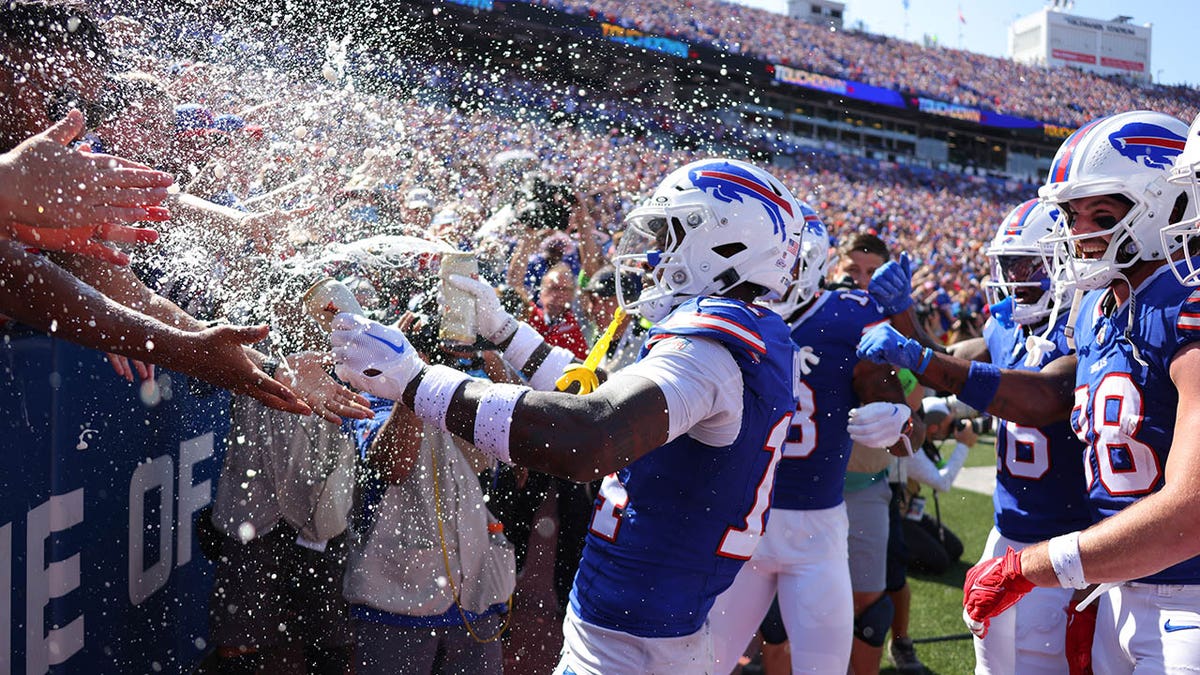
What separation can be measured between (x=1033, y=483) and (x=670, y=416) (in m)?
2.06

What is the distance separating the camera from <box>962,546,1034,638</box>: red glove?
246cm

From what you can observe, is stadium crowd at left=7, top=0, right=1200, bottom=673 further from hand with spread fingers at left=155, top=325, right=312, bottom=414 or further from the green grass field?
the green grass field

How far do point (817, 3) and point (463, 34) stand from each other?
131ft

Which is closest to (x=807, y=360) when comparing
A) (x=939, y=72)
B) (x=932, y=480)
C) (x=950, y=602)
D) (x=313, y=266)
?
(x=932, y=480)

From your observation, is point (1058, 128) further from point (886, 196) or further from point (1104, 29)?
point (1104, 29)

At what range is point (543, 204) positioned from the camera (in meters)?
5.57

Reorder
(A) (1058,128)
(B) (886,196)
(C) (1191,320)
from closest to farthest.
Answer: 1. (C) (1191,320)
2. (B) (886,196)
3. (A) (1058,128)

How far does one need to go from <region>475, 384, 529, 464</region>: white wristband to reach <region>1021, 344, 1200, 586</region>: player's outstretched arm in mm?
1356

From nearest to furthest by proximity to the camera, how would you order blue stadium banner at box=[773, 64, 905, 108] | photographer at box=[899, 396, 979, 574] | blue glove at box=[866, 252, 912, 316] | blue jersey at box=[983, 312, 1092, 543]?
A: blue jersey at box=[983, 312, 1092, 543] < blue glove at box=[866, 252, 912, 316] < photographer at box=[899, 396, 979, 574] < blue stadium banner at box=[773, 64, 905, 108]

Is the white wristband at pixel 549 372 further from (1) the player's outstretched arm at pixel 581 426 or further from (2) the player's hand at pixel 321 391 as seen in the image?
(1) the player's outstretched arm at pixel 581 426

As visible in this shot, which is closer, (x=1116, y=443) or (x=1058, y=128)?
(x=1116, y=443)

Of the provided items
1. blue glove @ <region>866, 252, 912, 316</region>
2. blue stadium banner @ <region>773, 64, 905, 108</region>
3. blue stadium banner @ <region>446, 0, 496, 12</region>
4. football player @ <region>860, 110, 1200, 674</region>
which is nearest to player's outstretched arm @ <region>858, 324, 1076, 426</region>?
football player @ <region>860, 110, 1200, 674</region>

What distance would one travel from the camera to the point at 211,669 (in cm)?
455

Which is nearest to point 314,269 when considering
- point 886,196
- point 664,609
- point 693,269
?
point 693,269
